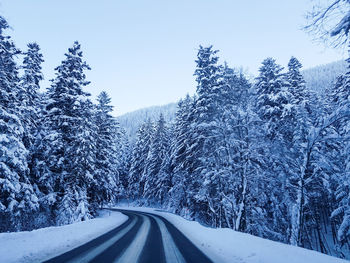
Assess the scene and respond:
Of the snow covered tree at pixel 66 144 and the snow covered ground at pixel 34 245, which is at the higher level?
the snow covered tree at pixel 66 144

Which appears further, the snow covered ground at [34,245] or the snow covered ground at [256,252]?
the snow covered ground at [34,245]

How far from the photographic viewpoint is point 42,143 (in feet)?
55.1

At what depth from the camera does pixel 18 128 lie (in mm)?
13211

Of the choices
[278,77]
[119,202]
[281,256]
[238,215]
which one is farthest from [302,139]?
[119,202]

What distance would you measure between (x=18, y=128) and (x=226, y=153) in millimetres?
14730

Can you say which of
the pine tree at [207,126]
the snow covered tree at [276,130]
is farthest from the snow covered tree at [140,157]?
the snow covered tree at [276,130]

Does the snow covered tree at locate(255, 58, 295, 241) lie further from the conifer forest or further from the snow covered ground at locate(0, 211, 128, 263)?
the snow covered ground at locate(0, 211, 128, 263)

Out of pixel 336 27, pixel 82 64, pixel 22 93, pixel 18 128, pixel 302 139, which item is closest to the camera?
pixel 336 27

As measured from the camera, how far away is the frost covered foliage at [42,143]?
12.9 meters

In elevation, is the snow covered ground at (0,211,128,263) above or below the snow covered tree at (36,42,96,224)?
below

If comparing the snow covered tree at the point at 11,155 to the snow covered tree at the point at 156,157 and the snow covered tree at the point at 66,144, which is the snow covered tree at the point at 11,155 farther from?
the snow covered tree at the point at 156,157

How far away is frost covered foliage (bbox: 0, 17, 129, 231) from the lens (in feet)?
42.5

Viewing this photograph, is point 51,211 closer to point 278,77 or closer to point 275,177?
point 275,177

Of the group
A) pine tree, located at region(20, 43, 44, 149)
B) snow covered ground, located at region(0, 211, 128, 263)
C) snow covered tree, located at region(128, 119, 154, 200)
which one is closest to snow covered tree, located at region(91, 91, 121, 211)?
pine tree, located at region(20, 43, 44, 149)
